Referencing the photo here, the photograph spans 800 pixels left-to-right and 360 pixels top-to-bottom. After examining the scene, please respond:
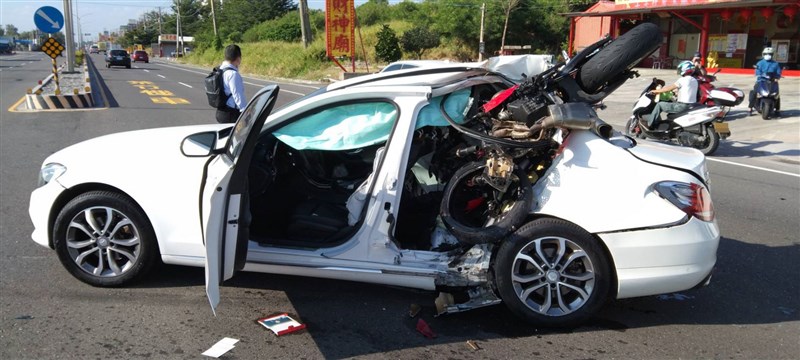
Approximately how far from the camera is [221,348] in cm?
345

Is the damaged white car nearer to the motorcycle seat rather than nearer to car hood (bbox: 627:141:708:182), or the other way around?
car hood (bbox: 627:141:708:182)

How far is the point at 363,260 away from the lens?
3.87 metres

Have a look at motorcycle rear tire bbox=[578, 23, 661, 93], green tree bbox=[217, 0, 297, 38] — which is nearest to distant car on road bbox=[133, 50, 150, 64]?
green tree bbox=[217, 0, 297, 38]

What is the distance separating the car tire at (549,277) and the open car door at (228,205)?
1.57 metres

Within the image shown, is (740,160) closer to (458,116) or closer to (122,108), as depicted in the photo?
(458,116)

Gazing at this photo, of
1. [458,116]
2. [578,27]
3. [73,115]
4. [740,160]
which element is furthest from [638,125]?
[578,27]

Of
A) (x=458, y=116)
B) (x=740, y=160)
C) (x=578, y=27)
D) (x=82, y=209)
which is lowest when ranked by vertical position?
(x=740, y=160)

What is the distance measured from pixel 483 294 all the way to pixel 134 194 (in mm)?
2351

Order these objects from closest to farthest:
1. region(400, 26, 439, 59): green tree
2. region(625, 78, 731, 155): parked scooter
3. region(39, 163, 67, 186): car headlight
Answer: region(39, 163, 67, 186): car headlight < region(625, 78, 731, 155): parked scooter < region(400, 26, 439, 59): green tree

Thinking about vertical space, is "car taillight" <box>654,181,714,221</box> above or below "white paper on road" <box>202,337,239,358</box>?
above

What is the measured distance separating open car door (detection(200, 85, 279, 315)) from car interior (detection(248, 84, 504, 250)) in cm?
56

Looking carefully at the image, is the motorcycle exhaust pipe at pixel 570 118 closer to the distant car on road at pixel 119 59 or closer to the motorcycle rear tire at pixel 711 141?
the motorcycle rear tire at pixel 711 141

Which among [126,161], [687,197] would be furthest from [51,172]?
[687,197]

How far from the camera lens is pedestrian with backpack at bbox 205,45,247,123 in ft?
24.3
